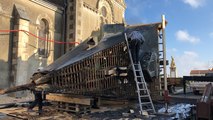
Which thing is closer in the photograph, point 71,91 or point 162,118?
point 162,118

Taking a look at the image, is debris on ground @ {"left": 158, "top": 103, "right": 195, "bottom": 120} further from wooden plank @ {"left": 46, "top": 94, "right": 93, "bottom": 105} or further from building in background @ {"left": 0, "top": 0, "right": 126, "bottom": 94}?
building in background @ {"left": 0, "top": 0, "right": 126, "bottom": 94}

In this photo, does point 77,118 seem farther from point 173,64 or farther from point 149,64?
point 173,64

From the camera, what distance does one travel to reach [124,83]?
33.9 feet

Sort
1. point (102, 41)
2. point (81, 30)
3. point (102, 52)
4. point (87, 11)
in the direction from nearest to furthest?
point (102, 52) < point (102, 41) < point (81, 30) < point (87, 11)

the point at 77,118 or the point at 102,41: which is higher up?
the point at 102,41

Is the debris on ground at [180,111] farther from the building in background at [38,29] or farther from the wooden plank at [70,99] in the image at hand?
the building in background at [38,29]

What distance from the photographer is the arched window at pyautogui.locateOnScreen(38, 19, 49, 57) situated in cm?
1856

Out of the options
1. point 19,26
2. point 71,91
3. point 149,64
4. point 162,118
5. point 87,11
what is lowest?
point 162,118

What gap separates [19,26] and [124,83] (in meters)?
9.22

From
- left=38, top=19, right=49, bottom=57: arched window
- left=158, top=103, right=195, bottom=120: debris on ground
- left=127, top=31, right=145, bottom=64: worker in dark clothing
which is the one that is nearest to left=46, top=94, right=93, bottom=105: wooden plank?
left=127, top=31, right=145, bottom=64: worker in dark clothing

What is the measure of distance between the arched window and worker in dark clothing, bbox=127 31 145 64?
34.7 feet

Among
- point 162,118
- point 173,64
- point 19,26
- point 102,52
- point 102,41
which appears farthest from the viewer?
point 173,64

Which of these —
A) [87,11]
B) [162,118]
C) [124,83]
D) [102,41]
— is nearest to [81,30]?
[87,11]

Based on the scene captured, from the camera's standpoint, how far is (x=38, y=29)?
18.2 meters
